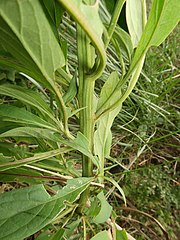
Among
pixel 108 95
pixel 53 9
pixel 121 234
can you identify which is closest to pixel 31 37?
pixel 53 9

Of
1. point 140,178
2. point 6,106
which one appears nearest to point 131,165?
point 140,178

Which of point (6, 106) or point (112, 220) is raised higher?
point (6, 106)

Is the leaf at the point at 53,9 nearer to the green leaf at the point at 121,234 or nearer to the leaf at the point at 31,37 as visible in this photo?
the leaf at the point at 31,37

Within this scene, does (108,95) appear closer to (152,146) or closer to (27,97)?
(27,97)

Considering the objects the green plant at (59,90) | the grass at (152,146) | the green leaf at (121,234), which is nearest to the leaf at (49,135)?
the green plant at (59,90)

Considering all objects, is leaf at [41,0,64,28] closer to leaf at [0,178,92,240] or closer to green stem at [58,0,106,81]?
green stem at [58,0,106,81]

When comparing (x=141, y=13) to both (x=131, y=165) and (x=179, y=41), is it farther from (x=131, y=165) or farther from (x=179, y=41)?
(x=179, y=41)

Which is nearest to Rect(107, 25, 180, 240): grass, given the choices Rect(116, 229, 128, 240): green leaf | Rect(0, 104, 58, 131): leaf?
Rect(116, 229, 128, 240): green leaf
